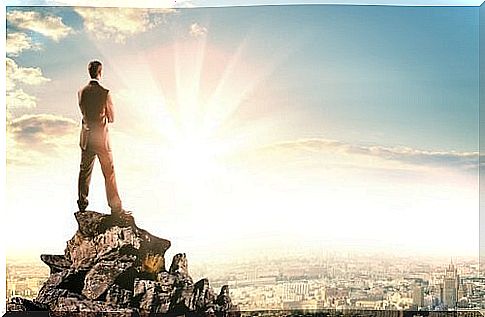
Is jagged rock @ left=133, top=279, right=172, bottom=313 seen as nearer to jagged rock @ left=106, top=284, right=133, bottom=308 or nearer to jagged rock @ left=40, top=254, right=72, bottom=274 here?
jagged rock @ left=106, top=284, right=133, bottom=308

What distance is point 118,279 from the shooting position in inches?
301

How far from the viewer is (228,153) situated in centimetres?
777

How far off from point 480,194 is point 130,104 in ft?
7.18

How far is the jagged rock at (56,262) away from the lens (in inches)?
302

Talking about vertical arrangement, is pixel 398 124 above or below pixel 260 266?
above

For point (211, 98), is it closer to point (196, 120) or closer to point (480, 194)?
point (196, 120)

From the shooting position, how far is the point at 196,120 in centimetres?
779

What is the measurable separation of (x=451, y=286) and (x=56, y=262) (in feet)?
7.82

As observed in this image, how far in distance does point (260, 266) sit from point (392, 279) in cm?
80

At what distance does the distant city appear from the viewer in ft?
25.2

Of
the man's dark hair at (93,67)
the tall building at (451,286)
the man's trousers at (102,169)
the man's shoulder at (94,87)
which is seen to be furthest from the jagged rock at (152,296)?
the tall building at (451,286)

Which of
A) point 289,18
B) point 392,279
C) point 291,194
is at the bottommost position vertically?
point 392,279

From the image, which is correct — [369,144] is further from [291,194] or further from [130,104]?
[130,104]

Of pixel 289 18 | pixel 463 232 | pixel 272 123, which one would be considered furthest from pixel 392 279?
pixel 289 18
